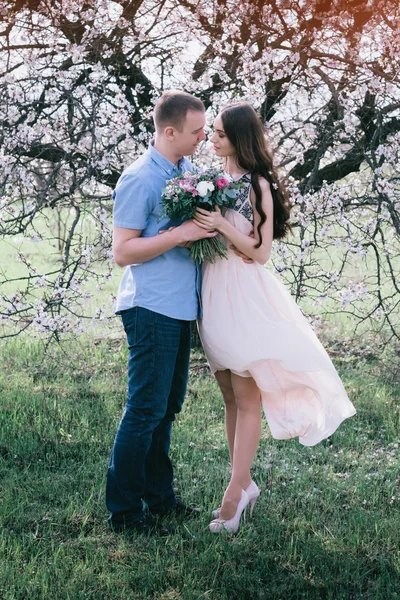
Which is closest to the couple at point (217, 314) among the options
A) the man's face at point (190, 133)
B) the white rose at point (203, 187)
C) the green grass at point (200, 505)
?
the man's face at point (190, 133)

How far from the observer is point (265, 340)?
322 cm

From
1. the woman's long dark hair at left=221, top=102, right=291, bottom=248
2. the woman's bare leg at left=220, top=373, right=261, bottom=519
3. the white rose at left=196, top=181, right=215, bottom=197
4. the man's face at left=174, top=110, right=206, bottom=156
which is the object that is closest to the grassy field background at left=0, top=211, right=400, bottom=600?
the woman's bare leg at left=220, top=373, right=261, bottom=519

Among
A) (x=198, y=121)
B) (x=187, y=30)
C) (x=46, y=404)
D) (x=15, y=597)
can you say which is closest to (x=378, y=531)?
(x=15, y=597)

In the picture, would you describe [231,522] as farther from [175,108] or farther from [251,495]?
[175,108]

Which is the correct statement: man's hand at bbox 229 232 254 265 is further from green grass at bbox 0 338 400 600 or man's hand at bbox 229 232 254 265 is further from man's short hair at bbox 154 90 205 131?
green grass at bbox 0 338 400 600

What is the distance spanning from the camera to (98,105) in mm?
5512

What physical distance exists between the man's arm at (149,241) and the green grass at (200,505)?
126cm

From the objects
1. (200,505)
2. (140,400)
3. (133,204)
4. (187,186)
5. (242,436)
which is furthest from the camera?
(200,505)

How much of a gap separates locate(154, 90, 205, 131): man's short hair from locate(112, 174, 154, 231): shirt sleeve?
291 millimetres

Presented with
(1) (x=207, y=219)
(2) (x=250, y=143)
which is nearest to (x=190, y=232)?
(1) (x=207, y=219)

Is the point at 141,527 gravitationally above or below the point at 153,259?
below

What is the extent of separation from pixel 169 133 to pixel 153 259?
56 cm

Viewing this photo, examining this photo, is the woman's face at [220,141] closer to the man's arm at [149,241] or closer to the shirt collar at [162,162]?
the shirt collar at [162,162]

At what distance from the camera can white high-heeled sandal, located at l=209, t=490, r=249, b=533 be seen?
10.7ft
